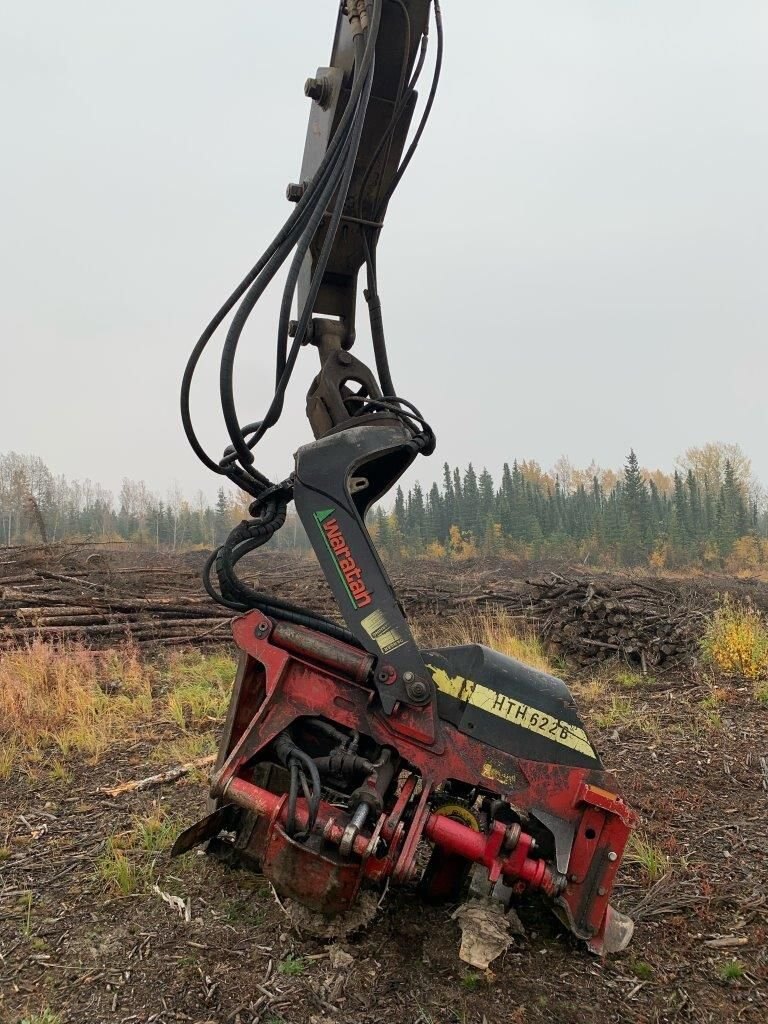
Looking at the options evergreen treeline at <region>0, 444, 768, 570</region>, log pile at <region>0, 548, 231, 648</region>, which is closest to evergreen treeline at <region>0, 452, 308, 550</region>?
evergreen treeline at <region>0, 444, 768, 570</region>

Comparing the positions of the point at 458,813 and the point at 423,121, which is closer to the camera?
the point at 458,813

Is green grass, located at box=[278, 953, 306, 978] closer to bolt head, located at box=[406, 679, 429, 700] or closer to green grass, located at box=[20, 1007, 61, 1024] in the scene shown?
green grass, located at box=[20, 1007, 61, 1024]

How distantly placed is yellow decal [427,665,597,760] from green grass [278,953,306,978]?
3.73 feet

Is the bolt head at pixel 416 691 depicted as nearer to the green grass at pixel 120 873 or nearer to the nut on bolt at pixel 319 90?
the green grass at pixel 120 873

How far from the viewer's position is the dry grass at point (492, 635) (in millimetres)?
9281

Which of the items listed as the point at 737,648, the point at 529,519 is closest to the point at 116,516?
the point at 529,519

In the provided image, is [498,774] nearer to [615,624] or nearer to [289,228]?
[289,228]

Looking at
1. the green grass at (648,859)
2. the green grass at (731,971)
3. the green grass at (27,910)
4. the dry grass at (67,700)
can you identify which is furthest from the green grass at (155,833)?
the green grass at (731,971)

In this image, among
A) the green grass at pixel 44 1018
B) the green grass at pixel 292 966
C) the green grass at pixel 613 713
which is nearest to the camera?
the green grass at pixel 44 1018

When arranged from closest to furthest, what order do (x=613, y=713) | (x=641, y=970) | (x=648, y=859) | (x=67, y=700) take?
(x=641, y=970) < (x=648, y=859) < (x=67, y=700) < (x=613, y=713)

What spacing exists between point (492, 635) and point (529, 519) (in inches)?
1944

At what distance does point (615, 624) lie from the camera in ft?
30.3

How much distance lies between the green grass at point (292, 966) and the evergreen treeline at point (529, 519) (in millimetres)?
33974

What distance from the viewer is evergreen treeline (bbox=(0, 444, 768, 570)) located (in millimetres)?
50312
